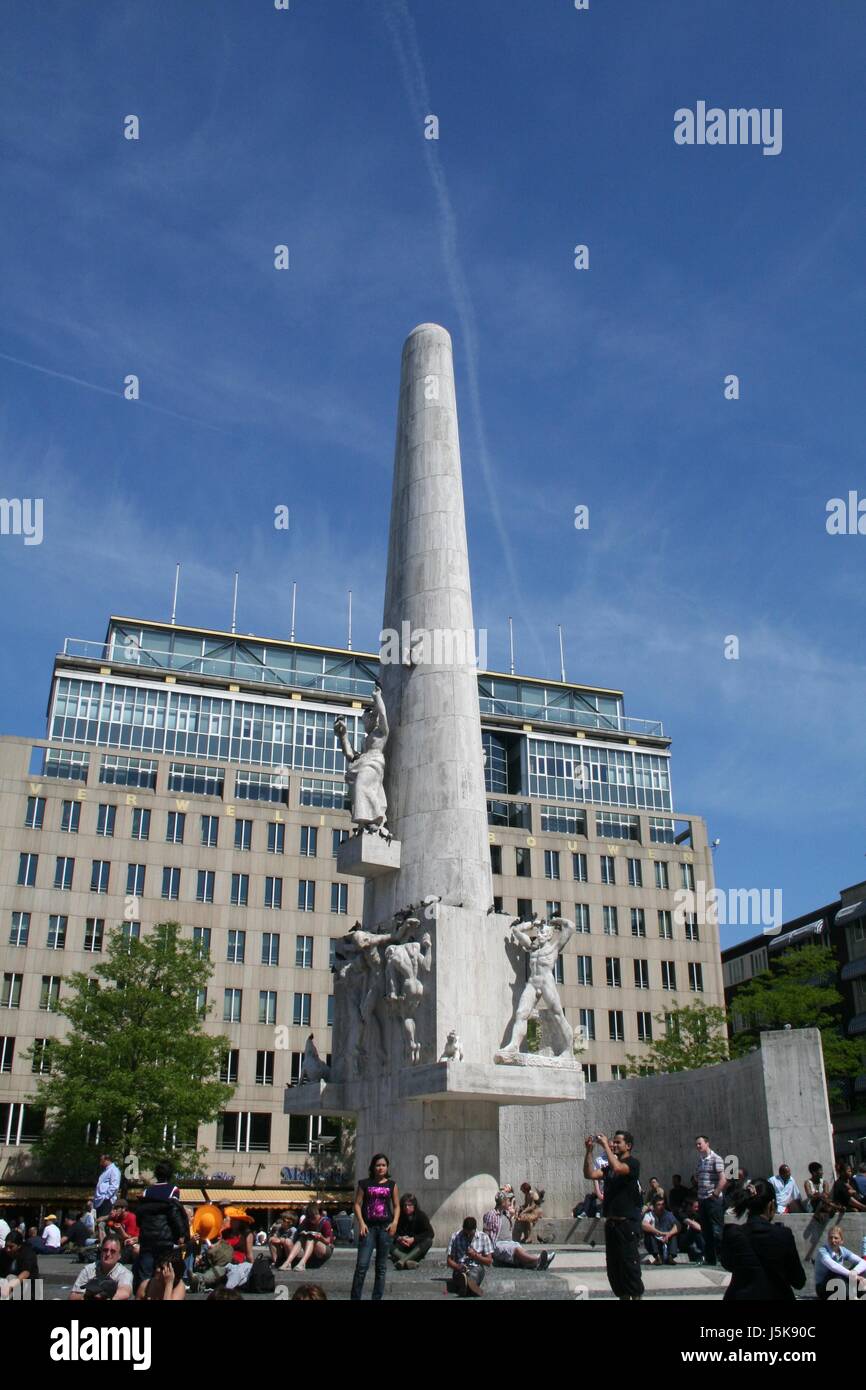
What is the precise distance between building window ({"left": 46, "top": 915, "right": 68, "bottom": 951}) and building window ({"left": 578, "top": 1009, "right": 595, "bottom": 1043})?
3320 cm

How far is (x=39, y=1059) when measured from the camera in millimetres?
65875

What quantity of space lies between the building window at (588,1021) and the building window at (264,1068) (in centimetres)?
2060

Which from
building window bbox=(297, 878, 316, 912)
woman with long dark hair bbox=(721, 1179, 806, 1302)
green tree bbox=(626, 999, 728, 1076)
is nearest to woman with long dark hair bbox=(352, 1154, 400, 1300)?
woman with long dark hair bbox=(721, 1179, 806, 1302)

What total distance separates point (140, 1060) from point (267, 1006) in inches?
903

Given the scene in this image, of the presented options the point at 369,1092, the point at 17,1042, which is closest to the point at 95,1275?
the point at 369,1092

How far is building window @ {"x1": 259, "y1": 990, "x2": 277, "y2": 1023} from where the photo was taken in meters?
74.8

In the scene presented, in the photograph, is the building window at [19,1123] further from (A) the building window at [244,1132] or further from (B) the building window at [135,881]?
(B) the building window at [135,881]

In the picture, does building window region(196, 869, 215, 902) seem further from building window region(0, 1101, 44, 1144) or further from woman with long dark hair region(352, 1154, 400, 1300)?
woman with long dark hair region(352, 1154, 400, 1300)

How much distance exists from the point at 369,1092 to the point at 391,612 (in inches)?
375

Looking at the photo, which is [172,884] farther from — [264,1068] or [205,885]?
[264,1068]

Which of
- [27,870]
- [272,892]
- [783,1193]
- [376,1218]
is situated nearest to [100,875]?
[27,870]

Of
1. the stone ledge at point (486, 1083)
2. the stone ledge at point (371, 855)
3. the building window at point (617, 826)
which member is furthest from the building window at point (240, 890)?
the stone ledge at point (486, 1083)

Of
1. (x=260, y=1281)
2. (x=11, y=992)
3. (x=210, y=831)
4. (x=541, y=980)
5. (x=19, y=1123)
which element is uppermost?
(x=210, y=831)

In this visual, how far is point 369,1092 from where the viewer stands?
874 inches
